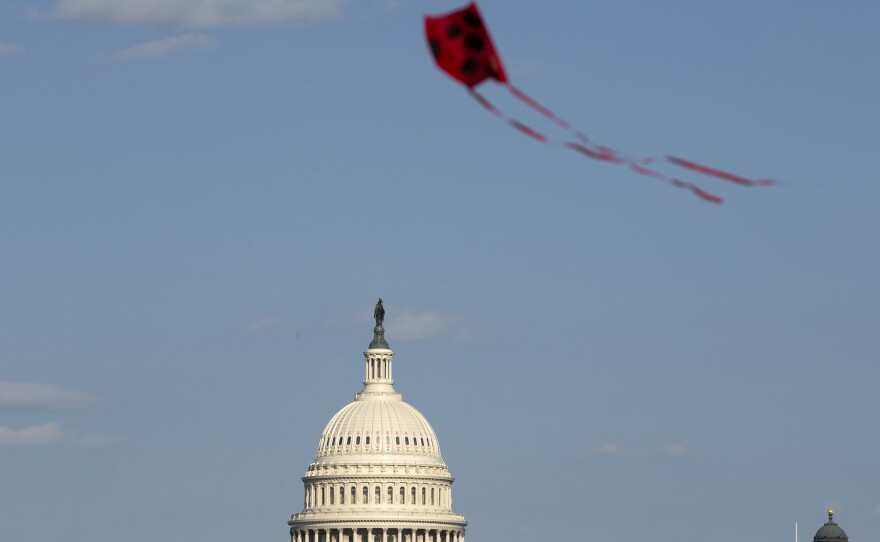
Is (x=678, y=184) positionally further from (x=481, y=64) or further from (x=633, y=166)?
(x=481, y=64)

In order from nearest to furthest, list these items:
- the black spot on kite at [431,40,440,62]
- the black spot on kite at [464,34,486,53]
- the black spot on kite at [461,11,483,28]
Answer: the black spot on kite at [431,40,440,62] → the black spot on kite at [461,11,483,28] → the black spot on kite at [464,34,486,53]

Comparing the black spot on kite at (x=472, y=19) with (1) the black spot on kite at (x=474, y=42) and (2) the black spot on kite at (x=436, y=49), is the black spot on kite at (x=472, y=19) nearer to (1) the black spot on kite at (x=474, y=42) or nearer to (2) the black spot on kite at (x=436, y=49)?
(1) the black spot on kite at (x=474, y=42)

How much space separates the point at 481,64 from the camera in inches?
1660

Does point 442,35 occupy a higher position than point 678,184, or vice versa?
point 442,35

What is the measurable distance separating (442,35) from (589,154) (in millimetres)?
3191

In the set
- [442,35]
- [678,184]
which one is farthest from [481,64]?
[678,184]

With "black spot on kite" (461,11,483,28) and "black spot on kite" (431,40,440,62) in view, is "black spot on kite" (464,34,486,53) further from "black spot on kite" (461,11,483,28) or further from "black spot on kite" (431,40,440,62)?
"black spot on kite" (431,40,440,62)

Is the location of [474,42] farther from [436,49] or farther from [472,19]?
[436,49]

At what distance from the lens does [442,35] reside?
42625mm

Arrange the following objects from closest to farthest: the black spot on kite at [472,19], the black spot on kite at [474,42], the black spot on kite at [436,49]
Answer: the black spot on kite at [436,49], the black spot on kite at [472,19], the black spot on kite at [474,42]

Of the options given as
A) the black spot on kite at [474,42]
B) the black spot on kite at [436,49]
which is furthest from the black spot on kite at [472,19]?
A: the black spot on kite at [436,49]

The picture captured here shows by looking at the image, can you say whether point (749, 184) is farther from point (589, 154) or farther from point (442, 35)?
point (442, 35)

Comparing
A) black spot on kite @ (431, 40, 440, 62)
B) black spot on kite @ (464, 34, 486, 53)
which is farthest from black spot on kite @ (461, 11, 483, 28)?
black spot on kite @ (431, 40, 440, 62)

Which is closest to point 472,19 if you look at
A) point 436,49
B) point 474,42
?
point 474,42
